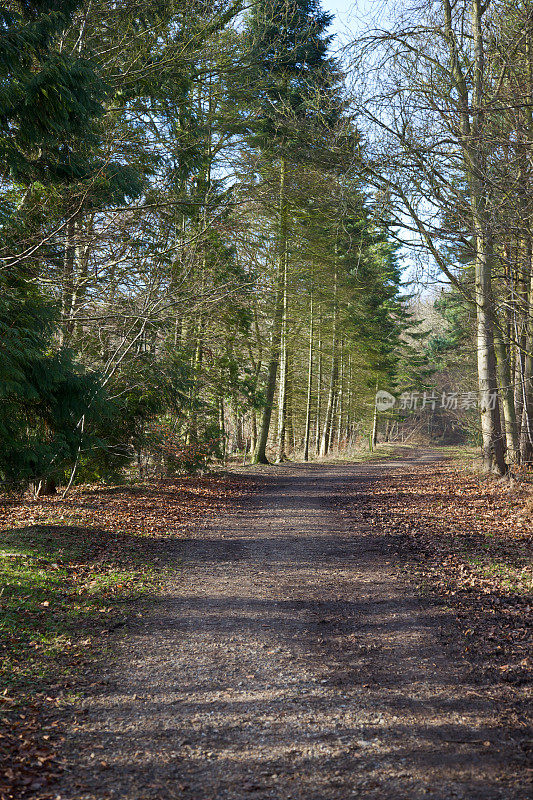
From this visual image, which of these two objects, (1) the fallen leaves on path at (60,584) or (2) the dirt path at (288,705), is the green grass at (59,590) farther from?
(2) the dirt path at (288,705)

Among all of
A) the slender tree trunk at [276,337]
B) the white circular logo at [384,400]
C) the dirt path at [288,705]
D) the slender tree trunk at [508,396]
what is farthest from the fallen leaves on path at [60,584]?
the white circular logo at [384,400]

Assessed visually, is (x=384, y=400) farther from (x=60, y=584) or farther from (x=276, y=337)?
(x=60, y=584)

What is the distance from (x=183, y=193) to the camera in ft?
37.3

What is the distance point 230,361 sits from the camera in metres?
17.6

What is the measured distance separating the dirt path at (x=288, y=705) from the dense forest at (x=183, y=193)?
131 inches

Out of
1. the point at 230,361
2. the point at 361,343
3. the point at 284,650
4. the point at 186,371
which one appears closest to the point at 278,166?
the point at 230,361

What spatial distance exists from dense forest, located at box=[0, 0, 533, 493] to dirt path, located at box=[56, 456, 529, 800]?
131 inches

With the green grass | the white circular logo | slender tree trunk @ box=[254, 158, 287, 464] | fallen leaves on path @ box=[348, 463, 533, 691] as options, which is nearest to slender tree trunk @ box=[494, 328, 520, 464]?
fallen leaves on path @ box=[348, 463, 533, 691]

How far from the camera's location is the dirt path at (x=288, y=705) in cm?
304

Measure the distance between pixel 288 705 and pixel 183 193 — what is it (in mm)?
9839

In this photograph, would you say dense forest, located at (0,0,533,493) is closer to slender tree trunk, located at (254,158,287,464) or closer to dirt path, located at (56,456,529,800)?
slender tree trunk, located at (254,158,287,464)

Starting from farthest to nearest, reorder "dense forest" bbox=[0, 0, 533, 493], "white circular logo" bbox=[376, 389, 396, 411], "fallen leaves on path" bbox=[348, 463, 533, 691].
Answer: "white circular logo" bbox=[376, 389, 396, 411], "dense forest" bbox=[0, 0, 533, 493], "fallen leaves on path" bbox=[348, 463, 533, 691]

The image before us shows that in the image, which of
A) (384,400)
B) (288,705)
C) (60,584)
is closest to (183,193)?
(60,584)

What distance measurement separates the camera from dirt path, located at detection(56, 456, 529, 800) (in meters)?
3.04
